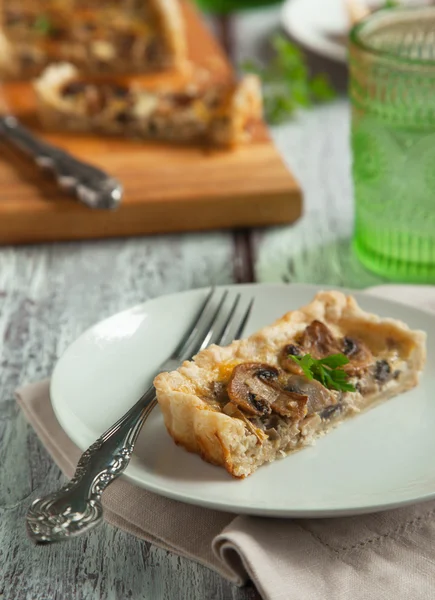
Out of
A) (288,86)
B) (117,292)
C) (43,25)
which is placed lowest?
(117,292)

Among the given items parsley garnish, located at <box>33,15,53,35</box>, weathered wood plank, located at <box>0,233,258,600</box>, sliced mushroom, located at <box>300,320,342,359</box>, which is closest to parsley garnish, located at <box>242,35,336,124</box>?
weathered wood plank, located at <box>0,233,258,600</box>

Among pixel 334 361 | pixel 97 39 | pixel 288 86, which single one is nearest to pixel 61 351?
pixel 334 361

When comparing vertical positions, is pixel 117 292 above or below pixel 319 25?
below

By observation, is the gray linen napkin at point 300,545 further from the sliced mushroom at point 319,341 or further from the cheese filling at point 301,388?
the sliced mushroom at point 319,341

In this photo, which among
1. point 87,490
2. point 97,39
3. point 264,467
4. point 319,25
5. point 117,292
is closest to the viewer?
point 87,490

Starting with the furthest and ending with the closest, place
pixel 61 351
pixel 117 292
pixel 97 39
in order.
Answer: pixel 97 39 < pixel 117 292 < pixel 61 351

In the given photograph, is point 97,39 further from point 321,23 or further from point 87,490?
point 87,490

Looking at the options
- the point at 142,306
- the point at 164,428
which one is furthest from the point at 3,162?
the point at 164,428
